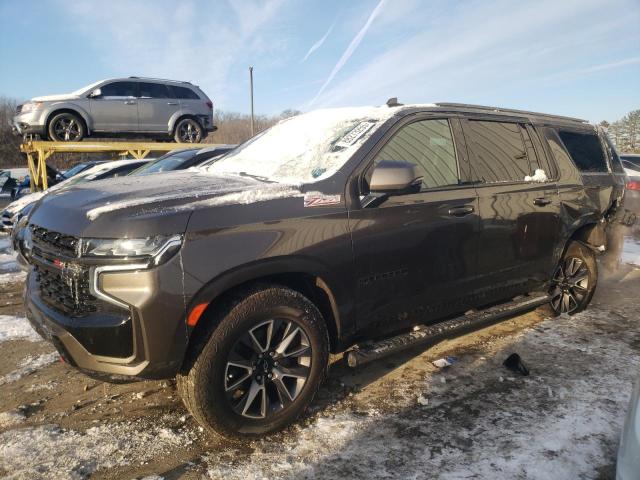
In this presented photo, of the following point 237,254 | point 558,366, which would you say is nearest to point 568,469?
point 558,366

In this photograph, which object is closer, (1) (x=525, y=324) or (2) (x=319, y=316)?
(2) (x=319, y=316)

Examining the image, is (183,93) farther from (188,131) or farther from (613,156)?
(613,156)

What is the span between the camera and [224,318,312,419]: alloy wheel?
2.46 metres

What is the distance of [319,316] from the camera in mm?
2660

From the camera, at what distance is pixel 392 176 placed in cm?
265

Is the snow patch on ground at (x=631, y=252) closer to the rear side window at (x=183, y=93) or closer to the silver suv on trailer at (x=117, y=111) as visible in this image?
the silver suv on trailer at (x=117, y=111)

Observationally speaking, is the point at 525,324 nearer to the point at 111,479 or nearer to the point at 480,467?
the point at 480,467

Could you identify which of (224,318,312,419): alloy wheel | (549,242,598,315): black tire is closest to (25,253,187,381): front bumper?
(224,318,312,419): alloy wheel

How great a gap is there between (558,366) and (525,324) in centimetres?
98

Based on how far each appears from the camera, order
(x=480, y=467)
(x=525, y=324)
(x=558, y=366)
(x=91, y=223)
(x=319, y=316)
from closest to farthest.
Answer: (x=91, y=223) < (x=480, y=467) < (x=319, y=316) < (x=558, y=366) < (x=525, y=324)

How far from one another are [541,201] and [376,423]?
7.78 ft

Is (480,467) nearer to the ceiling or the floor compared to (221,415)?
nearer to the floor

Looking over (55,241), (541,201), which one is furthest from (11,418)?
(541,201)

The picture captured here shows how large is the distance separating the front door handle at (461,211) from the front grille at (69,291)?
2265 millimetres
